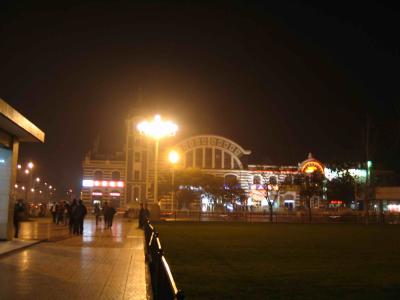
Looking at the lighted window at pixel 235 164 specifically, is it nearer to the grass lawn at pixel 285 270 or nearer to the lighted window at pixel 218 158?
the lighted window at pixel 218 158

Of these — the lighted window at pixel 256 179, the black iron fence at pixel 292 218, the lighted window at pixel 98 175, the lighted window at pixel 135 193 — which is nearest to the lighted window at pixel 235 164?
the lighted window at pixel 256 179

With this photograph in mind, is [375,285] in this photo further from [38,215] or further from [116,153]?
[116,153]

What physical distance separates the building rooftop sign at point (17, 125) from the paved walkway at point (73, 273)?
14.6 feet

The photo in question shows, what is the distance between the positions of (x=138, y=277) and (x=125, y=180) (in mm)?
73288

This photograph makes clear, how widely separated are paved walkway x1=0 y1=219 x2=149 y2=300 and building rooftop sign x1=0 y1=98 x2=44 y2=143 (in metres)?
4.45

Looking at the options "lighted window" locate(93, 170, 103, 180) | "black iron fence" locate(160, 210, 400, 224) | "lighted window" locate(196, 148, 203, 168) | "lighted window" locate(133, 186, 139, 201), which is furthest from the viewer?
"lighted window" locate(196, 148, 203, 168)

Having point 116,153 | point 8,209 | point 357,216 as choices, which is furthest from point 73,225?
point 116,153

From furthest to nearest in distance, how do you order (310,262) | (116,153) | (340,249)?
(116,153)
(340,249)
(310,262)

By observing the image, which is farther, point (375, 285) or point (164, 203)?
point (164, 203)

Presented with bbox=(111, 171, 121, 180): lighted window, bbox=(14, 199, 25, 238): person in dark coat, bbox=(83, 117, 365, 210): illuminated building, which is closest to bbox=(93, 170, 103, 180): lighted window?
bbox=(83, 117, 365, 210): illuminated building

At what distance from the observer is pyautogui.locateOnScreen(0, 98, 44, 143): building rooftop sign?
17203 mm

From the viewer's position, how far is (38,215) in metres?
53.2

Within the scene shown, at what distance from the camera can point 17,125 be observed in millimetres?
19047

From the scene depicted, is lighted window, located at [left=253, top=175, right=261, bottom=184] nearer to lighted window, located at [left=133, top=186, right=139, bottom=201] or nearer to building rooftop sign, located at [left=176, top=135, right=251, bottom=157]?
building rooftop sign, located at [left=176, top=135, right=251, bottom=157]
